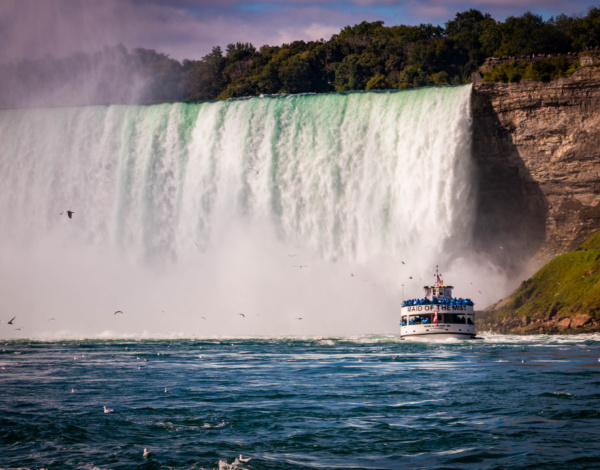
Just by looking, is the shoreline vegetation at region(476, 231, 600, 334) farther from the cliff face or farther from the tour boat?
the tour boat

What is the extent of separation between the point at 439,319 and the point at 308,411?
27845 millimetres

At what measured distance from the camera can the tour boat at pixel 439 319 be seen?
49906mm

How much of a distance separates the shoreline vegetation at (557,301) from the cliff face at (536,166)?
2989 mm

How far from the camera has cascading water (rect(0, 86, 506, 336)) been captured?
2486 inches

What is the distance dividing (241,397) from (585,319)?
3191 centimetres

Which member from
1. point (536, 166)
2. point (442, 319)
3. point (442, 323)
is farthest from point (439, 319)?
point (536, 166)

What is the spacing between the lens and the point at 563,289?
56.1m

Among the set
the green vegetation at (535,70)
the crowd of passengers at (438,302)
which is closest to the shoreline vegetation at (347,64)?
the green vegetation at (535,70)

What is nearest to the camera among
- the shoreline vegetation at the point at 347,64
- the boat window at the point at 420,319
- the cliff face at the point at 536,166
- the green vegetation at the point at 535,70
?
the boat window at the point at 420,319

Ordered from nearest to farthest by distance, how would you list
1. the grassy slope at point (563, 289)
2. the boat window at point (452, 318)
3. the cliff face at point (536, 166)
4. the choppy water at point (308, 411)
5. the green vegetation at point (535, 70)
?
the choppy water at point (308, 411), the boat window at point (452, 318), the grassy slope at point (563, 289), the cliff face at point (536, 166), the green vegetation at point (535, 70)

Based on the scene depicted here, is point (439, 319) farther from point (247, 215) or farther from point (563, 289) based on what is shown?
point (247, 215)

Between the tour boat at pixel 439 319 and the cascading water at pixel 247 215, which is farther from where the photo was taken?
the cascading water at pixel 247 215

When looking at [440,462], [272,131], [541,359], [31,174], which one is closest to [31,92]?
[31,174]

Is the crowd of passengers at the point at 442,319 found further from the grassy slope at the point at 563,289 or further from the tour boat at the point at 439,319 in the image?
the grassy slope at the point at 563,289
